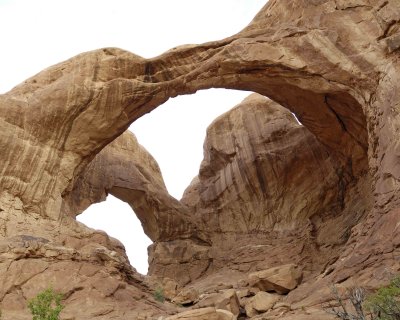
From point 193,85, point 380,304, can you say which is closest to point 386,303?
point 380,304

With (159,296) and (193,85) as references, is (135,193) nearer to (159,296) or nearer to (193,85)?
(193,85)

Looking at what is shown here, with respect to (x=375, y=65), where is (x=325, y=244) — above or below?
below

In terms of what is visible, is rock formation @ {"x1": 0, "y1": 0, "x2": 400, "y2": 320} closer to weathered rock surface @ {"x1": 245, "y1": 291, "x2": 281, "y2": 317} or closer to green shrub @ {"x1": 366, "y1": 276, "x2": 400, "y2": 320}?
weathered rock surface @ {"x1": 245, "y1": 291, "x2": 281, "y2": 317}

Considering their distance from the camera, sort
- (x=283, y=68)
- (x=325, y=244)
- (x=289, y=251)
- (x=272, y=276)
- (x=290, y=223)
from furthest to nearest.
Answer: (x=290, y=223), (x=289, y=251), (x=325, y=244), (x=283, y=68), (x=272, y=276)

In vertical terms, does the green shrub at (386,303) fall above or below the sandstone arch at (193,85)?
below

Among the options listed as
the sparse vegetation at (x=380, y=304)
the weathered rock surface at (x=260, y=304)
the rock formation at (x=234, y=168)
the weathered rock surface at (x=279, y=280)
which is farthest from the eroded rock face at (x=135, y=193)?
the sparse vegetation at (x=380, y=304)

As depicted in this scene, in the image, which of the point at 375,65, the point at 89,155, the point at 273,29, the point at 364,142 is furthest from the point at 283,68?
the point at 89,155

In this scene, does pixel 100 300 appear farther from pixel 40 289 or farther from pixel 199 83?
pixel 199 83

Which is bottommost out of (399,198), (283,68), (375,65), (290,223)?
(399,198)

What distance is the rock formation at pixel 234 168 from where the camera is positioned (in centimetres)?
1881

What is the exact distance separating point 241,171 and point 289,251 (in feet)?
23.6

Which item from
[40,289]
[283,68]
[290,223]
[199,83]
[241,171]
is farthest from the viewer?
[241,171]

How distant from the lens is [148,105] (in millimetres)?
26344

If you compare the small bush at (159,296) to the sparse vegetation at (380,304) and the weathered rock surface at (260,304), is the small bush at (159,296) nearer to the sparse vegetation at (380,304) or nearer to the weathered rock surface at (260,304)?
the weathered rock surface at (260,304)
